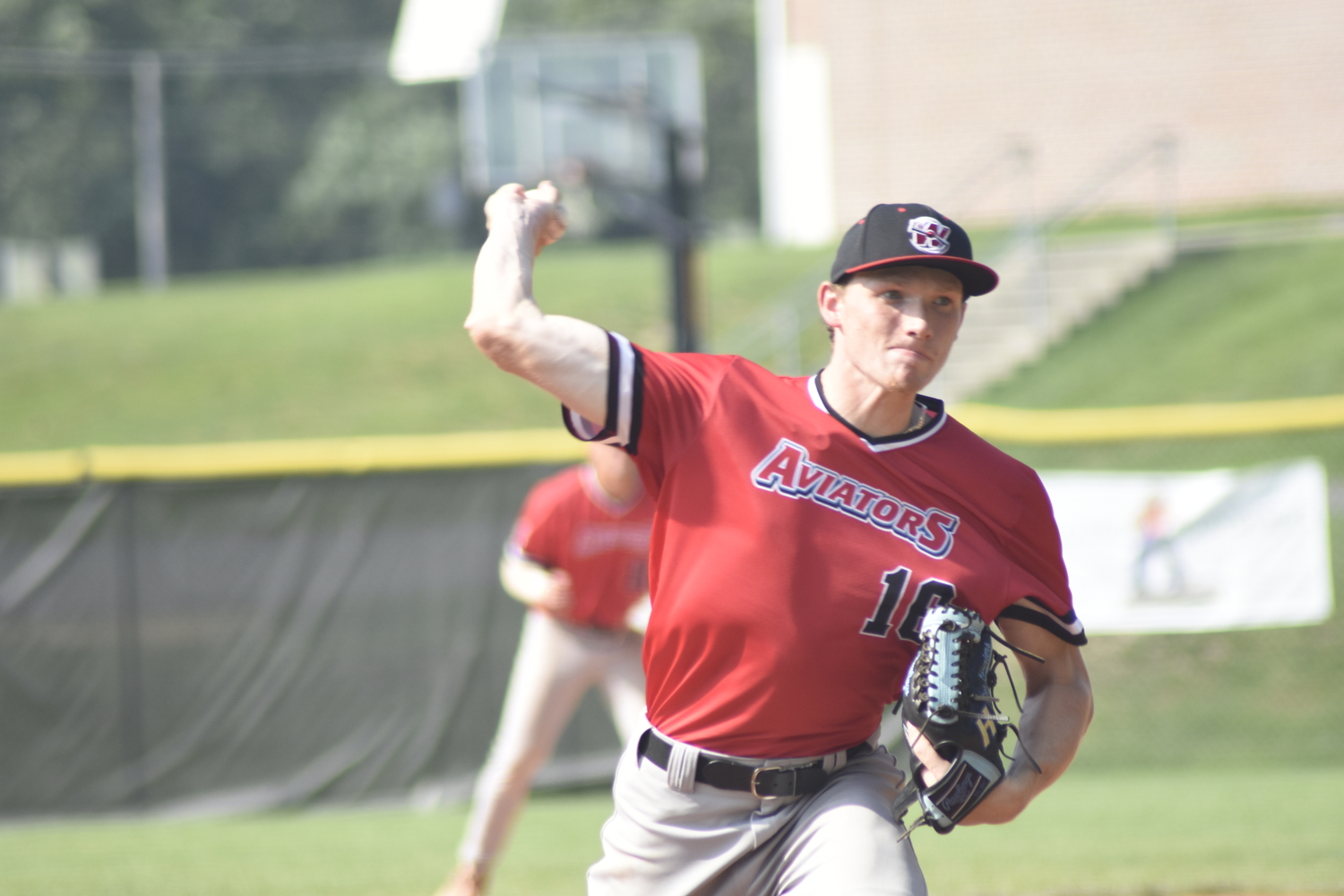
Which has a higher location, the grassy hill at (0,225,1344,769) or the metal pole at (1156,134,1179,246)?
the metal pole at (1156,134,1179,246)

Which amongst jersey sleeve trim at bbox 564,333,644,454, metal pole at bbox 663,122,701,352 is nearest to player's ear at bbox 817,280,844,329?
jersey sleeve trim at bbox 564,333,644,454

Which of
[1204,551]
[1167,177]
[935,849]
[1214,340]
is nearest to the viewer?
[935,849]

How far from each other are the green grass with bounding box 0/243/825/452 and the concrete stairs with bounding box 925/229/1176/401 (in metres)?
4.92

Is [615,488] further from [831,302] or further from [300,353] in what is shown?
[300,353]

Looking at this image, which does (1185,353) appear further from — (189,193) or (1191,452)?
(189,193)

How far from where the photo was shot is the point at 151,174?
→ 26.5 metres

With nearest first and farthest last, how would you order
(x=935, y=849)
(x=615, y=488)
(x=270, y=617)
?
(x=615, y=488)
(x=935, y=849)
(x=270, y=617)

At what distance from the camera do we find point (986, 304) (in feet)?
55.6

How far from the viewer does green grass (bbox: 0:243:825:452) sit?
1897 cm

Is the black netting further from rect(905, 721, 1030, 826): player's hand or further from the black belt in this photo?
rect(905, 721, 1030, 826): player's hand

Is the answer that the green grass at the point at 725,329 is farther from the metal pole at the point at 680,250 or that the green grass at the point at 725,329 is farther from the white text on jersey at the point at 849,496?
the white text on jersey at the point at 849,496

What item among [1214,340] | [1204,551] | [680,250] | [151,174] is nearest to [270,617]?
[680,250]

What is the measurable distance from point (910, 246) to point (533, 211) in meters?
0.75

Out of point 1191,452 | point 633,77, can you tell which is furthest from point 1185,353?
point 633,77
